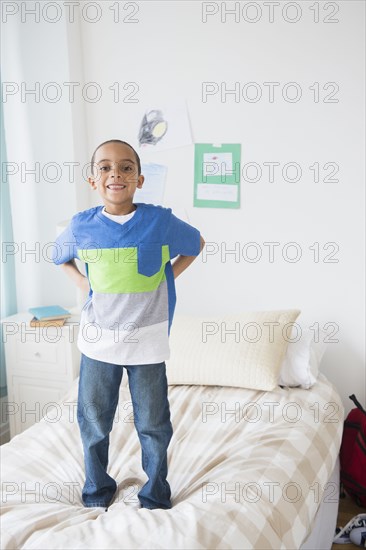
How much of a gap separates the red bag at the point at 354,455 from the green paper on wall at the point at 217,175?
103 cm

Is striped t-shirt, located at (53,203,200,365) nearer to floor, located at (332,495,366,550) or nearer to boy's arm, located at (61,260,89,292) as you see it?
→ boy's arm, located at (61,260,89,292)

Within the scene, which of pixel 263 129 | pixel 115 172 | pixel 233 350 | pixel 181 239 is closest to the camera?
pixel 115 172

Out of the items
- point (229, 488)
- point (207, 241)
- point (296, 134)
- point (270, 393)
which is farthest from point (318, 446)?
point (296, 134)

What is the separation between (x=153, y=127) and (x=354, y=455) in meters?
1.70

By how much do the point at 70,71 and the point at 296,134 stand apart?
112 cm

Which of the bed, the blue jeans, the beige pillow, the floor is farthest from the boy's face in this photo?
the floor

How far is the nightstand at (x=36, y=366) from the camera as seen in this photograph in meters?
2.84

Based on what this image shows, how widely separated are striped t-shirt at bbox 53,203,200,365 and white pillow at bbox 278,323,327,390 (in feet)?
3.19

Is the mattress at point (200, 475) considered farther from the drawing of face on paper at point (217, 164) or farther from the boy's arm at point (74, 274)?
the drawing of face on paper at point (217, 164)

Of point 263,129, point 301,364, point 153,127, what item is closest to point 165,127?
point 153,127

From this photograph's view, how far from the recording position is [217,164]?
284 centimetres

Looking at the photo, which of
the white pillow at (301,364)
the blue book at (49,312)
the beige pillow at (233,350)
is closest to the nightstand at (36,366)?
the blue book at (49,312)

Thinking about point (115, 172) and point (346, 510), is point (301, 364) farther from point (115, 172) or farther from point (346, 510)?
point (115, 172)

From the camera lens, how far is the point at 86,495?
1.82 m
